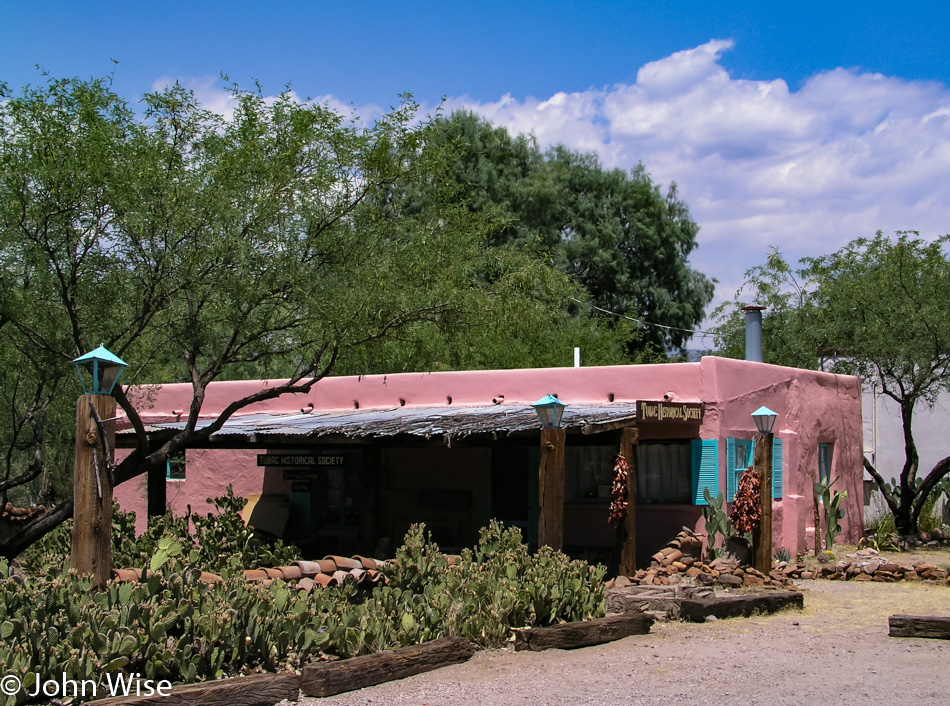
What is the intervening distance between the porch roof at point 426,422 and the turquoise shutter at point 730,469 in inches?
59.0

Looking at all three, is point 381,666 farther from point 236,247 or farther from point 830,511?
point 830,511

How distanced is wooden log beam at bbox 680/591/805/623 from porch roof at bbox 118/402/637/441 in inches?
90.5

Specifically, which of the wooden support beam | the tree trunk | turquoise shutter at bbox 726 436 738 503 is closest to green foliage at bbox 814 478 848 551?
turquoise shutter at bbox 726 436 738 503

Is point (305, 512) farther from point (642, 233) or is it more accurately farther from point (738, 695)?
point (642, 233)

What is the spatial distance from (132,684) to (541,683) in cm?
271

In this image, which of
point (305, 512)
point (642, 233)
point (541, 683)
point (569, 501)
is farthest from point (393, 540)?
point (642, 233)

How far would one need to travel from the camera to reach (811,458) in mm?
16750

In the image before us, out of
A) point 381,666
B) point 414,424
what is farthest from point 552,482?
point 381,666

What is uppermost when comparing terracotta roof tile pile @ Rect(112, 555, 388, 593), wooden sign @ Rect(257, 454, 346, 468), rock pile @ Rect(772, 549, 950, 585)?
wooden sign @ Rect(257, 454, 346, 468)

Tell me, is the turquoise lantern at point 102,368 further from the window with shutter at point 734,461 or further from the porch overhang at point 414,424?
the window with shutter at point 734,461

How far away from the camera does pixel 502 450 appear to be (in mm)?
16250

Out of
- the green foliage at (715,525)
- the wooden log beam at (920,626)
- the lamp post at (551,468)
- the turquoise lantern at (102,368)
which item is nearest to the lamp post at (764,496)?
the green foliage at (715,525)

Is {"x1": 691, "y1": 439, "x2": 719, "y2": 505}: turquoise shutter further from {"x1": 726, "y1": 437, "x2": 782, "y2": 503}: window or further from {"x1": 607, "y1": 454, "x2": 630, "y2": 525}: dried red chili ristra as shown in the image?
{"x1": 607, "y1": 454, "x2": 630, "y2": 525}: dried red chili ristra

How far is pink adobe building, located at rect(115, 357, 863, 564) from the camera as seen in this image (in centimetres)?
1373
